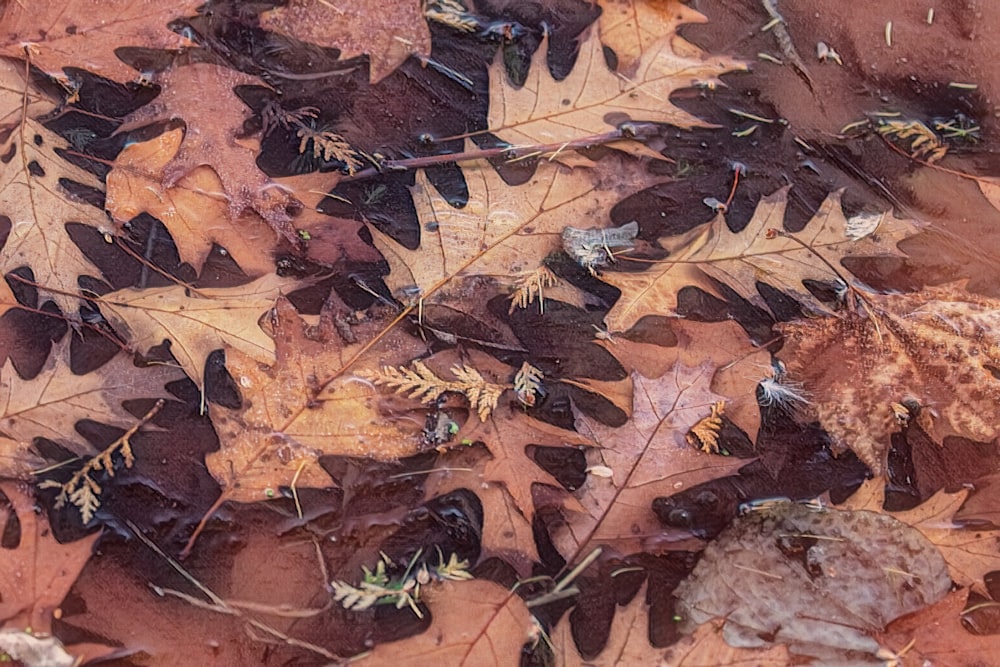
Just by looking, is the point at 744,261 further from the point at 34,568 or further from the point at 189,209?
the point at 34,568

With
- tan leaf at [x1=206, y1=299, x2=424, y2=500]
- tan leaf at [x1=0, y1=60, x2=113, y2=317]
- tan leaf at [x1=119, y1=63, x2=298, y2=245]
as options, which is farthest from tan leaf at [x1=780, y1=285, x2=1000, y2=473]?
tan leaf at [x1=0, y1=60, x2=113, y2=317]

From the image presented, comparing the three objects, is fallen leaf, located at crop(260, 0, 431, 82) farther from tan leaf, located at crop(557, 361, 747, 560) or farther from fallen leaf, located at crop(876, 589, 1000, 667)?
fallen leaf, located at crop(876, 589, 1000, 667)

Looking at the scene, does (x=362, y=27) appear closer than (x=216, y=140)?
No

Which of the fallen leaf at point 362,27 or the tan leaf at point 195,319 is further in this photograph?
the fallen leaf at point 362,27

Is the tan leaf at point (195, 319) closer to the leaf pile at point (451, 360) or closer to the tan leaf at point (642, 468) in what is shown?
the leaf pile at point (451, 360)

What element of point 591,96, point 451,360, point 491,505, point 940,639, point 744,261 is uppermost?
point 591,96

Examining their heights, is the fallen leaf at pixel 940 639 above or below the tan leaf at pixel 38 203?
below

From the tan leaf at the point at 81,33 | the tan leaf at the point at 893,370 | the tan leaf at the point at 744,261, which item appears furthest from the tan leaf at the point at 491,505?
the tan leaf at the point at 81,33

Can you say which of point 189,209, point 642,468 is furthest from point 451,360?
point 189,209
